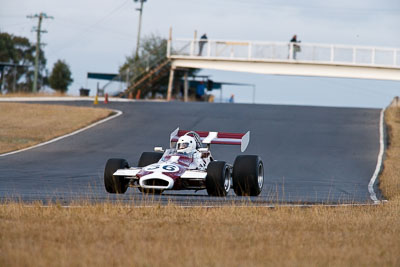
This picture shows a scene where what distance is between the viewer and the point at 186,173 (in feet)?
50.2

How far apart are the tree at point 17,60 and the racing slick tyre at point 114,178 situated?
96.1 metres

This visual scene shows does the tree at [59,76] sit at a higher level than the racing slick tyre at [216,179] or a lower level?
higher

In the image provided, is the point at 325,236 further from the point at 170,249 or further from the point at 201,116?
the point at 201,116

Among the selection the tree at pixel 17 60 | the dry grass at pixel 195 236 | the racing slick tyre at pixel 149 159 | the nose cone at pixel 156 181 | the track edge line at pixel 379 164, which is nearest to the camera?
the dry grass at pixel 195 236

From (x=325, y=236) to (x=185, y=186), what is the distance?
232 inches

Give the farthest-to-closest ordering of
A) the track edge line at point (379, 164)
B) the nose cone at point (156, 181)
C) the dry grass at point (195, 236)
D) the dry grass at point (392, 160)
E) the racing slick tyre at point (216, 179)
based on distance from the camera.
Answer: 1. the dry grass at point (392, 160)
2. the track edge line at point (379, 164)
3. the racing slick tyre at point (216, 179)
4. the nose cone at point (156, 181)
5. the dry grass at point (195, 236)

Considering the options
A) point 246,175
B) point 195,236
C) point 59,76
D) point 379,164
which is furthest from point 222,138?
point 59,76

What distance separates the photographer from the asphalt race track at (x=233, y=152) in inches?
679

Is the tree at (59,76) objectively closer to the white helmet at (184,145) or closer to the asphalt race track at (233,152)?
the asphalt race track at (233,152)

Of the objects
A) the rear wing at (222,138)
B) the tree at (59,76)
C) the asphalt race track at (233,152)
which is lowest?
the asphalt race track at (233,152)

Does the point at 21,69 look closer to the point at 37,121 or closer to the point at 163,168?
the point at 37,121

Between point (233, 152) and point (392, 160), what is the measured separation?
609 cm

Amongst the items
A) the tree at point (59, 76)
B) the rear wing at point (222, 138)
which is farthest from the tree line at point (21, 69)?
the rear wing at point (222, 138)

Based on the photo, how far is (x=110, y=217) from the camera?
11.6 m
